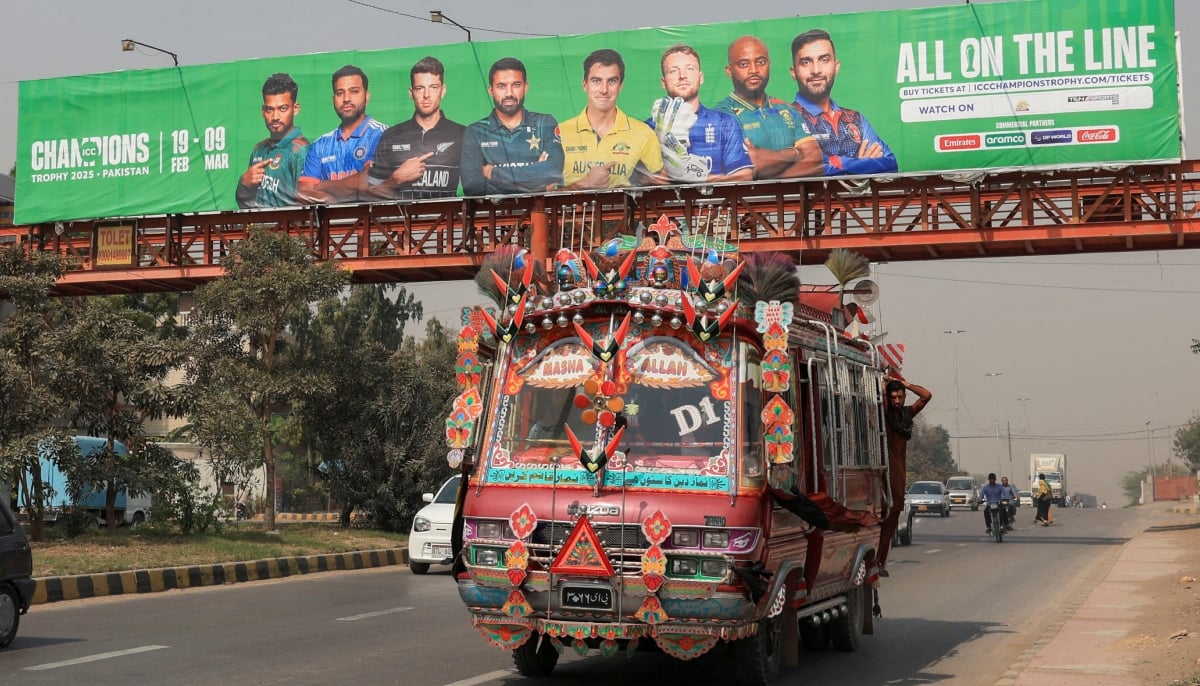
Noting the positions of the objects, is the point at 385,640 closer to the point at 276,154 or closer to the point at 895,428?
the point at 895,428

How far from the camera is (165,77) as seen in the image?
34.2 meters

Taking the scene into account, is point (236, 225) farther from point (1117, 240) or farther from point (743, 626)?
point (743, 626)

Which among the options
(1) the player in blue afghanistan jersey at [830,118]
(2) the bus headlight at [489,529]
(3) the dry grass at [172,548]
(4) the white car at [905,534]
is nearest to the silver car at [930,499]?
(4) the white car at [905,534]

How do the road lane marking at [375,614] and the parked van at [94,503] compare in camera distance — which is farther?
the parked van at [94,503]

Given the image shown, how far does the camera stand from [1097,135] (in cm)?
2717

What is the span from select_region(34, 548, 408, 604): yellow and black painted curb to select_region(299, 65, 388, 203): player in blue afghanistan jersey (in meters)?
11.0

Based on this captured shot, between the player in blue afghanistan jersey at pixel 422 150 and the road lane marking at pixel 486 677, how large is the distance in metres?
21.9

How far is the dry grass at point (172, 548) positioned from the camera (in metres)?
17.8

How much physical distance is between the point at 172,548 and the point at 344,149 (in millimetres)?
14017

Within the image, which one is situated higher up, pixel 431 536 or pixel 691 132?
pixel 691 132

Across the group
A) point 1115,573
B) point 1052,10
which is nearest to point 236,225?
point 1052,10

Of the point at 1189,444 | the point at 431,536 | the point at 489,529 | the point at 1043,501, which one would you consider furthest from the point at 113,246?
the point at 1189,444

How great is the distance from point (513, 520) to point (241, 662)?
3153mm

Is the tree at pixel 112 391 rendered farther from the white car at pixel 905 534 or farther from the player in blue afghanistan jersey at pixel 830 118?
the white car at pixel 905 534
